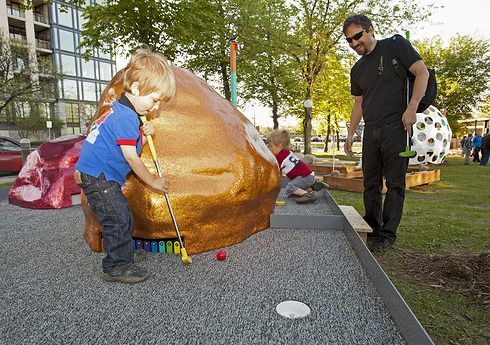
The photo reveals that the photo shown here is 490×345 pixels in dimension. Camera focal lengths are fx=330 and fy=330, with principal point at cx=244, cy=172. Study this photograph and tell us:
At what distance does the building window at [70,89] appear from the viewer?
123ft

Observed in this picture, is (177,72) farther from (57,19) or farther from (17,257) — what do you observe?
(57,19)

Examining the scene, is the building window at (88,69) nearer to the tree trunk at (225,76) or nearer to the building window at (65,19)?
the building window at (65,19)

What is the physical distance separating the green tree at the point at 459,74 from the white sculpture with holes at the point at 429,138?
33.1ft

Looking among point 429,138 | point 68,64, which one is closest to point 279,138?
point 429,138

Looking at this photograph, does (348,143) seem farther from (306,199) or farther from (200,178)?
(200,178)

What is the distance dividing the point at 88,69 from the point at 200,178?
43.4 meters

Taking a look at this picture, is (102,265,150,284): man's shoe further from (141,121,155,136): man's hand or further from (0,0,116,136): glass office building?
(0,0,116,136): glass office building

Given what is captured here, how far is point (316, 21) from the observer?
15.1 metres

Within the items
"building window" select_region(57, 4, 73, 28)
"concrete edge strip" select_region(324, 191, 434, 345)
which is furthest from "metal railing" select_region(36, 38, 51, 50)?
"concrete edge strip" select_region(324, 191, 434, 345)

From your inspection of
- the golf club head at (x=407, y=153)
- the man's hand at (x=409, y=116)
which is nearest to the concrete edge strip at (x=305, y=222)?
the golf club head at (x=407, y=153)

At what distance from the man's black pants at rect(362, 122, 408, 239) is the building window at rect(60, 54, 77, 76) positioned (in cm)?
4178

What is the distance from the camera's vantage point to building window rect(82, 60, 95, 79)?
39.5 m

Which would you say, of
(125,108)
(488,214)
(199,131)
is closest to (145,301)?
(125,108)

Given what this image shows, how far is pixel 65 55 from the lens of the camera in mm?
37594
